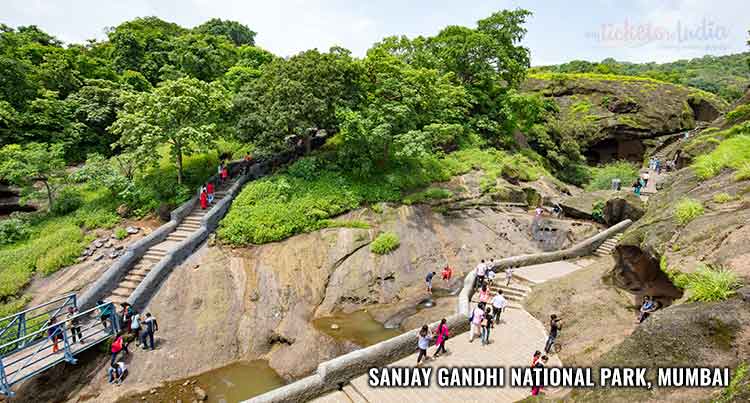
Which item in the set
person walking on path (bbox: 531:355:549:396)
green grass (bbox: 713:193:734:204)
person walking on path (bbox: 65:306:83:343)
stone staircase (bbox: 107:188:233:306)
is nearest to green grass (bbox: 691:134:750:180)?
green grass (bbox: 713:193:734:204)

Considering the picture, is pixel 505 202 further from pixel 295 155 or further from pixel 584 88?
pixel 584 88

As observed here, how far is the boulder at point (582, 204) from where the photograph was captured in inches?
928

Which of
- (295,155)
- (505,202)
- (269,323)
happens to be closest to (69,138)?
(295,155)

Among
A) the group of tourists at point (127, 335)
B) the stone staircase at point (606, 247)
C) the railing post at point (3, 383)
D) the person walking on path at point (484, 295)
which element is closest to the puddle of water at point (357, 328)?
the person walking on path at point (484, 295)

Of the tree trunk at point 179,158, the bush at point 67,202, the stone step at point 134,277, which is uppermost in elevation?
the tree trunk at point 179,158

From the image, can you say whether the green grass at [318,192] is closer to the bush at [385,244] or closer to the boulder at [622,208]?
the bush at [385,244]

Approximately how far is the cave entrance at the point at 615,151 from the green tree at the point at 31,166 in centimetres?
4776

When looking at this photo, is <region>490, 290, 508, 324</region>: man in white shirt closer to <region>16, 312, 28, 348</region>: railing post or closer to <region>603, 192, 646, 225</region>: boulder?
<region>603, 192, 646, 225</region>: boulder

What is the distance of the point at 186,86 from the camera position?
21.2 m

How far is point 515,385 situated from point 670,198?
9.71 meters

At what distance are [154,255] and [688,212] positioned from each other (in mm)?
21435

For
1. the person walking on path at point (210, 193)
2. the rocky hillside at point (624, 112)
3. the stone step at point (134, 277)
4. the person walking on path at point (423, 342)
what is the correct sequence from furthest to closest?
1. the rocky hillside at point (624, 112)
2. the person walking on path at point (210, 193)
3. the stone step at point (134, 277)
4. the person walking on path at point (423, 342)

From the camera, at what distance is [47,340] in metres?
11.8

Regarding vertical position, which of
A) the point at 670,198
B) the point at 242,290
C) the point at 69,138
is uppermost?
the point at 69,138
